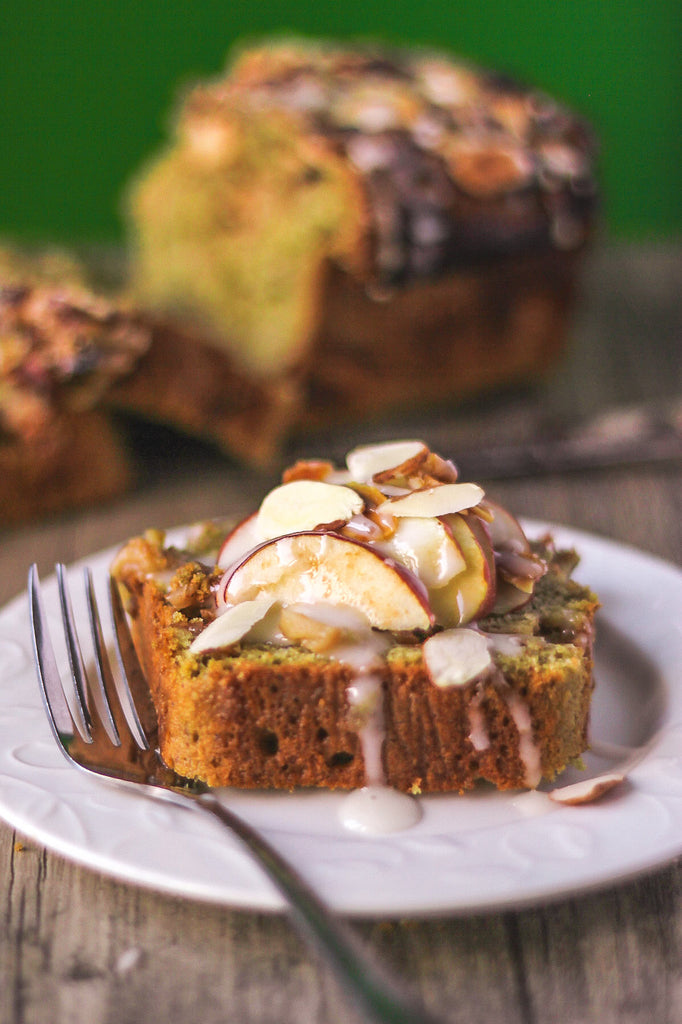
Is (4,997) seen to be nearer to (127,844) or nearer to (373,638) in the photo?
(127,844)

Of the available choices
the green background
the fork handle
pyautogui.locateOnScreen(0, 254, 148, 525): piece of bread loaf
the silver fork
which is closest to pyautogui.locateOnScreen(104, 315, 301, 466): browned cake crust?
pyautogui.locateOnScreen(0, 254, 148, 525): piece of bread loaf

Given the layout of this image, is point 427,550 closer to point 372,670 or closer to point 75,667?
point 372,670

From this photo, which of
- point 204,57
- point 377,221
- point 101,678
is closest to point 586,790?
point 101,678

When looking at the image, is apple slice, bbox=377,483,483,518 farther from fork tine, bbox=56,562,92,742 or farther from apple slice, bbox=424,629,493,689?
fork tine, bbox=56,562,92,742

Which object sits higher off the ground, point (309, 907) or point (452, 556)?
point (452, 556)

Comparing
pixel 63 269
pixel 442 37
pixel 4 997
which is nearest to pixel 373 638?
pixel 4 997

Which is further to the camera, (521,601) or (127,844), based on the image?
(521,601)
